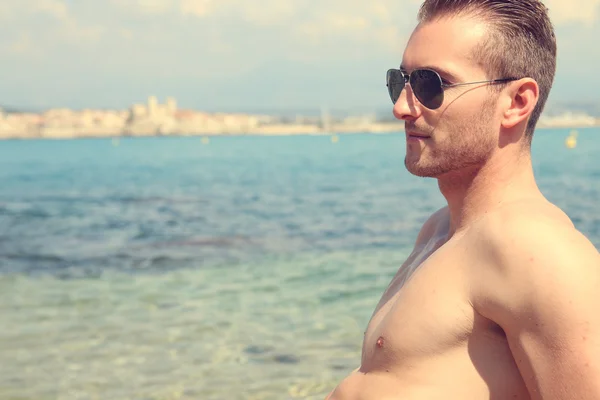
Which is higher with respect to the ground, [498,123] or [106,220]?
[498,123]

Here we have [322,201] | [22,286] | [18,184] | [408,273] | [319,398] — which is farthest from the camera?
[18,184]

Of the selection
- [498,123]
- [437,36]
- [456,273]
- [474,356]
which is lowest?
[474,356]

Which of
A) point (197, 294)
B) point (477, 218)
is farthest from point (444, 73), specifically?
point (197, 294)

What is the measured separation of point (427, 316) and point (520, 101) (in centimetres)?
61

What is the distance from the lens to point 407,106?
7.32ft

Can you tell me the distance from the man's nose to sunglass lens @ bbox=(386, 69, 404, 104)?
4 centimetres

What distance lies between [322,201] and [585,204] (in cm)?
832

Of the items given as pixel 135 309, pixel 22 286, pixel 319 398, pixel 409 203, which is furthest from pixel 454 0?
pixel 409 203

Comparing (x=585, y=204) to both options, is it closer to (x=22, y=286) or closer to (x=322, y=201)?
(x=322, y=201)

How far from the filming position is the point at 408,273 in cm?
245

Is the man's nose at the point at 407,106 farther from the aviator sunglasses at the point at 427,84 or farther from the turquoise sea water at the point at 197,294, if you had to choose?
the turquoise sea water at the point at 197,294

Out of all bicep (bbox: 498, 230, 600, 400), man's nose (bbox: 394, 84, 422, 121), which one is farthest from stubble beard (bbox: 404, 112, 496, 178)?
bicep (bbox: 498, 230, 600, 400)

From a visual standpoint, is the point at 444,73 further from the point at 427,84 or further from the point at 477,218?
the point at 477,218

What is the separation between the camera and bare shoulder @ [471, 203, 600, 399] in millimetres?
1712
